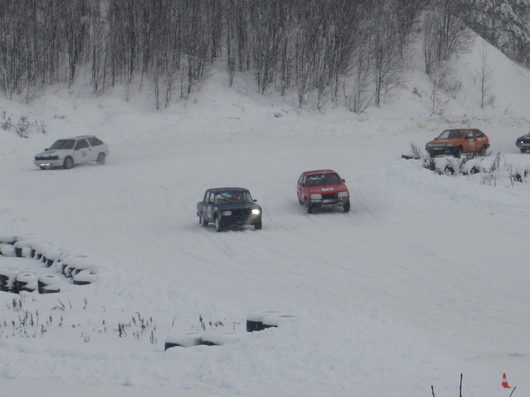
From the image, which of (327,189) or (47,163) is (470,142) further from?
(47,163)

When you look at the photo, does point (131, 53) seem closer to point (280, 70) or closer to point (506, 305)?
point (280, 70)

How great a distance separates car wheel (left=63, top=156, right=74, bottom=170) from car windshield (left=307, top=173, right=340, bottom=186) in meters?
15.0

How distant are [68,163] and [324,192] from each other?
53.8 ft

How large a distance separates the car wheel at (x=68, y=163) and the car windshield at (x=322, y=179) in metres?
15.0

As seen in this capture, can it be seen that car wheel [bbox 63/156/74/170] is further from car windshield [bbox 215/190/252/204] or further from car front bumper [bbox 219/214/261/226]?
car front bumper [bbox 219/214/261/226]

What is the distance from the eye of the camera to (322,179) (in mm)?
26344

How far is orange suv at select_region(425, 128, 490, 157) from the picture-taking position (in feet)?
122

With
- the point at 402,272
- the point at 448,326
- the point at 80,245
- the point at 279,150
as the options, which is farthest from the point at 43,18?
the point at 448,326

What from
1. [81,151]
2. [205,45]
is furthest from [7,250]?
[205,45]

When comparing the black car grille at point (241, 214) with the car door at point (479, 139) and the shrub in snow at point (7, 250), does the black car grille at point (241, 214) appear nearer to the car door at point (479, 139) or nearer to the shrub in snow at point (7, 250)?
the shrub in snow at point (7, 250)

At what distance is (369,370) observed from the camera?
8.12m

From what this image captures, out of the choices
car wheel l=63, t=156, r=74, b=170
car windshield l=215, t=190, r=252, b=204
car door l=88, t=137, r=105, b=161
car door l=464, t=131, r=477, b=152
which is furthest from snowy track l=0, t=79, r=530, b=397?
car door l=464, t=131, r=477, b=152

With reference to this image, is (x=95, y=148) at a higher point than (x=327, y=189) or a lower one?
higher

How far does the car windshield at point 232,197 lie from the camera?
75.3 feet
